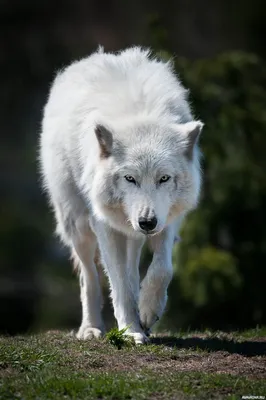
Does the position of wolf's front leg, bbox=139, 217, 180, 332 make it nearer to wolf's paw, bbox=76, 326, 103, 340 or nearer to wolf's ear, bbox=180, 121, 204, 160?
wolf's ear, bbox=180, 121, 204, 160

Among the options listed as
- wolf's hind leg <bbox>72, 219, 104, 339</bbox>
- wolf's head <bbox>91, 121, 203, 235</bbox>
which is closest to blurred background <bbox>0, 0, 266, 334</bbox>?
wolf's hind leg <bbox>72, 219, 104, 339</bbox>

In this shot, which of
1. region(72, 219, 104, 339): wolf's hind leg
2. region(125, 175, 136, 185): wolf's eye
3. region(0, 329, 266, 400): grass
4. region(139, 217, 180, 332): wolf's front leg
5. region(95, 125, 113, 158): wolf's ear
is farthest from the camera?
region(72, 219, 104, 339): wolf's hind leg

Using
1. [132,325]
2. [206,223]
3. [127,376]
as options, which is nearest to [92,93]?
[132,325]

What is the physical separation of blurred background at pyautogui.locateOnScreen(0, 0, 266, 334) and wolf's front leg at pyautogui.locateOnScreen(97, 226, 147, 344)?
453 cm

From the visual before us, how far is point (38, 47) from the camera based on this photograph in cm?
2375

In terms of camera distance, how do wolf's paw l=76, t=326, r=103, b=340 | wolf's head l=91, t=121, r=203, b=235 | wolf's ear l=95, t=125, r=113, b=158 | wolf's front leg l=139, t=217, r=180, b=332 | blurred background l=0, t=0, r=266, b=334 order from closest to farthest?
1. wolf's head l=91, t=121, r=203, b=235
2. wolf's ear l=95, t=125, r=113, b=158
3. wolf's front leg l=139, t=217, r=180, b=332
4. wolf's paw l=76, t=326, r=103, b=340
5. blurred background l=0, t=0, r=266, b=334

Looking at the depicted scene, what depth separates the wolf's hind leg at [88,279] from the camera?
8422mm

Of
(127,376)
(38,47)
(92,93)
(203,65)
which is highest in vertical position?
(38,47)

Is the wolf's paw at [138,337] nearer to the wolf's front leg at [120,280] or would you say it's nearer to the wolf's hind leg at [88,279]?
the wolf's front leg at [120,280]

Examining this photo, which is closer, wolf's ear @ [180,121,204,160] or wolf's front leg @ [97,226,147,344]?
wolf's ear @ [180,121,204,160]

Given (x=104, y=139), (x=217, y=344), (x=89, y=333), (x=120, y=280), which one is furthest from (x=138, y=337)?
(x=104, y=139)

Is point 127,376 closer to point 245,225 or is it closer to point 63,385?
point 63,385

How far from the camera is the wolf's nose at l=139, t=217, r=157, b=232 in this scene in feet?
22.0

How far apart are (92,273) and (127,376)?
263 centimetres
